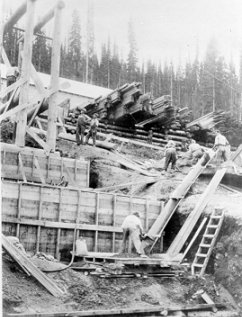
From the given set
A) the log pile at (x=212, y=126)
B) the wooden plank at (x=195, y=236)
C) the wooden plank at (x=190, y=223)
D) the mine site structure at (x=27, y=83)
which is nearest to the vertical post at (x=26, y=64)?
the mine site structure at (x=27, y=83)

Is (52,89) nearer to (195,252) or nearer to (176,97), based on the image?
(195,252)

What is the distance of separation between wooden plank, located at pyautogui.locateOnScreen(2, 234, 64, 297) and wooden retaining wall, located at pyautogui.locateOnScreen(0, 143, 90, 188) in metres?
4.00

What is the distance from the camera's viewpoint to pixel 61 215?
11484mm

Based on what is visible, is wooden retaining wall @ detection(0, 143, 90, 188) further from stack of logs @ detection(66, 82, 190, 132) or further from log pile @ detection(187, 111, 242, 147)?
log pile @ detection(187, 111, 242, 147)

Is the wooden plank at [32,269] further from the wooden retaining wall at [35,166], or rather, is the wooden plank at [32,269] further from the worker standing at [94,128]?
the worker standing at [94,128]

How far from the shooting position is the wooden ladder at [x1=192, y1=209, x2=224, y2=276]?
11070 millimetres

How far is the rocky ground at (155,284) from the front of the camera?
774 centimetres

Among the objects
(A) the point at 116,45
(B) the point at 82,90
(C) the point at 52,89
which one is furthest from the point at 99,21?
(A) the point at 116,45

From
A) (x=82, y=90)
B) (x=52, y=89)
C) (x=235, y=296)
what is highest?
(x=82, y=90)

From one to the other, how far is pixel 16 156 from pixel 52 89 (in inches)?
86.7

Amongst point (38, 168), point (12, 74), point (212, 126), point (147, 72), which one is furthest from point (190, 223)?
point (147, 72)

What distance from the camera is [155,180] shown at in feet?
50.2

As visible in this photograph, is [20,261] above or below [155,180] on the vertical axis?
below

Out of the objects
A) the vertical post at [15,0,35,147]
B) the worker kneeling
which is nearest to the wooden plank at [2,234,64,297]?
the worker kneeling
